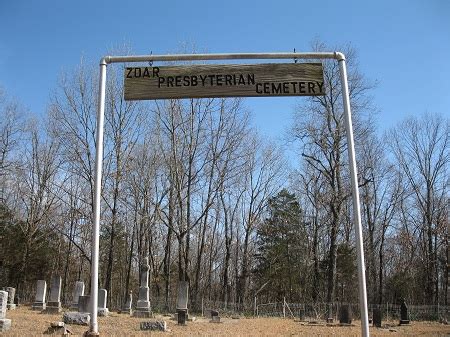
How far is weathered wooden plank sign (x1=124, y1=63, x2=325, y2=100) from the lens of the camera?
647cm

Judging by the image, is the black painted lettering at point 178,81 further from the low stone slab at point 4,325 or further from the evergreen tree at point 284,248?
the evergreen tree at point 284,248

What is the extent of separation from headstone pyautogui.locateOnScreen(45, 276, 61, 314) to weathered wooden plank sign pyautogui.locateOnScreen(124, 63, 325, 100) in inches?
611

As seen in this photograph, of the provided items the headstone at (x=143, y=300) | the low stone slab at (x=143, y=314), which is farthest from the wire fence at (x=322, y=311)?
the low stone slab at (x=143, y=314)

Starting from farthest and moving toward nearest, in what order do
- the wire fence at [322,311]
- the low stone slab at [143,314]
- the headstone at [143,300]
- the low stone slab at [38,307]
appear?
1. the wire fence at [322,311]
2. the low stone slab at [38,307]
3. the headstone at [143,300]
4. the low stone slab at [143,314]

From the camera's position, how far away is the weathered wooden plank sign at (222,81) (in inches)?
255

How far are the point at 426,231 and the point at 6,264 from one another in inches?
1414

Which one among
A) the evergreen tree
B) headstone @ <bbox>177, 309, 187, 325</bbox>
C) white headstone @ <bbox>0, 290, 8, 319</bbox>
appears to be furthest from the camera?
the evergreen tree

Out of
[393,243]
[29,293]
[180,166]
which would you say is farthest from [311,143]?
[29,293]

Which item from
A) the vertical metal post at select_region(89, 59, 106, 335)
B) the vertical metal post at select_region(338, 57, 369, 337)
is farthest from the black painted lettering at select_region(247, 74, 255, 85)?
the vertical metal post at select_region(89, 59, 106, 335)

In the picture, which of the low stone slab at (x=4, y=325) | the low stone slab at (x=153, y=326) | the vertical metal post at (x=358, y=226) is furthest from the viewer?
the low stone slab at (x=153, y=326)

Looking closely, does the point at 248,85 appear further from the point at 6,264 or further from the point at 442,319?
the point at 6,264

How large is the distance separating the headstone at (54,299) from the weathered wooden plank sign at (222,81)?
15.5 metres

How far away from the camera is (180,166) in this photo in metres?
28.4

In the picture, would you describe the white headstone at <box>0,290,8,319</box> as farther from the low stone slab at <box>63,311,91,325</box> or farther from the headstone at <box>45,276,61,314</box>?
the headstone at <box>45,276,61,314</box>
